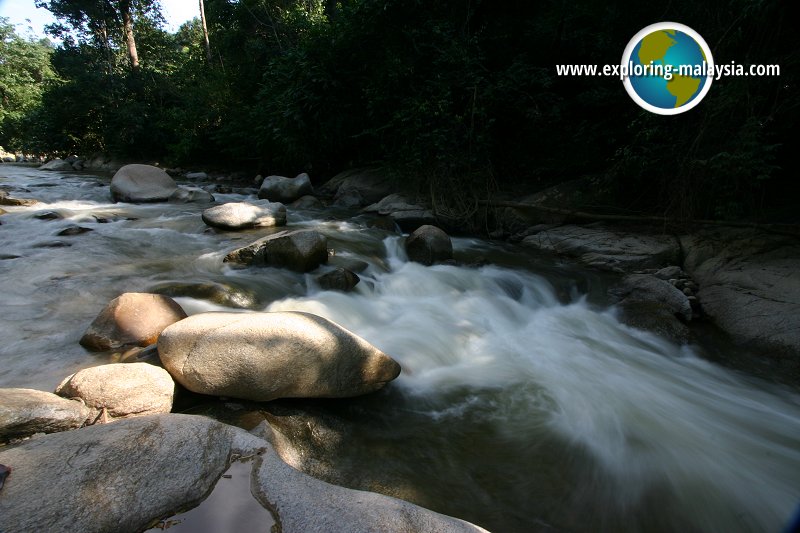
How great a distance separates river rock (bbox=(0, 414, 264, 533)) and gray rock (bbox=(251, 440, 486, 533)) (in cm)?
22

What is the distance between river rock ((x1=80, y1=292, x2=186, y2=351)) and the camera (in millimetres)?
2924

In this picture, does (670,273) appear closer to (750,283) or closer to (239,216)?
(750,283)

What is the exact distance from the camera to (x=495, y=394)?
3.12m

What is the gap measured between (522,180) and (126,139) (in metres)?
19.3

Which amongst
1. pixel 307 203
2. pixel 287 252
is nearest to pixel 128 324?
pixel 287 252

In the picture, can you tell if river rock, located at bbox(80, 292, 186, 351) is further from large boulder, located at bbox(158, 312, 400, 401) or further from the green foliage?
the green foliage

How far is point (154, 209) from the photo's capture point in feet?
27.1

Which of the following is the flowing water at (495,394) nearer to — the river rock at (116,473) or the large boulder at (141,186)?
the river rock at (116,473)

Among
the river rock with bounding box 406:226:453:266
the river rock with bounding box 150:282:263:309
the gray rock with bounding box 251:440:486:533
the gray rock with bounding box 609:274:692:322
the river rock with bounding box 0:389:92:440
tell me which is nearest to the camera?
the gray rock with bounding box 251:440:486:533

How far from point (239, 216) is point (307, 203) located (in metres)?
3.12

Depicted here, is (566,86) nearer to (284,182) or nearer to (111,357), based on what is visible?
(284,182)

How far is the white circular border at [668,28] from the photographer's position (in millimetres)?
5297

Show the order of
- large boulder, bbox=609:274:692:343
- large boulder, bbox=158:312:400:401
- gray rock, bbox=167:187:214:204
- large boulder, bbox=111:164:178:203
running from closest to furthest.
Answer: large boulder, bbox=158:312:400:401 → large boulder, bbox=609:274:692:343 → large boulder, bbox=111:164:178:203 → gray rock, bbox=167:187:214:204

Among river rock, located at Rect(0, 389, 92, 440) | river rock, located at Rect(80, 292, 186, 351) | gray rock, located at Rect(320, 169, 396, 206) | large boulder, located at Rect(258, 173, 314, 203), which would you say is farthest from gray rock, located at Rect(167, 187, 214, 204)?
river rock, located at Rect(0, 389, 92, 440)
